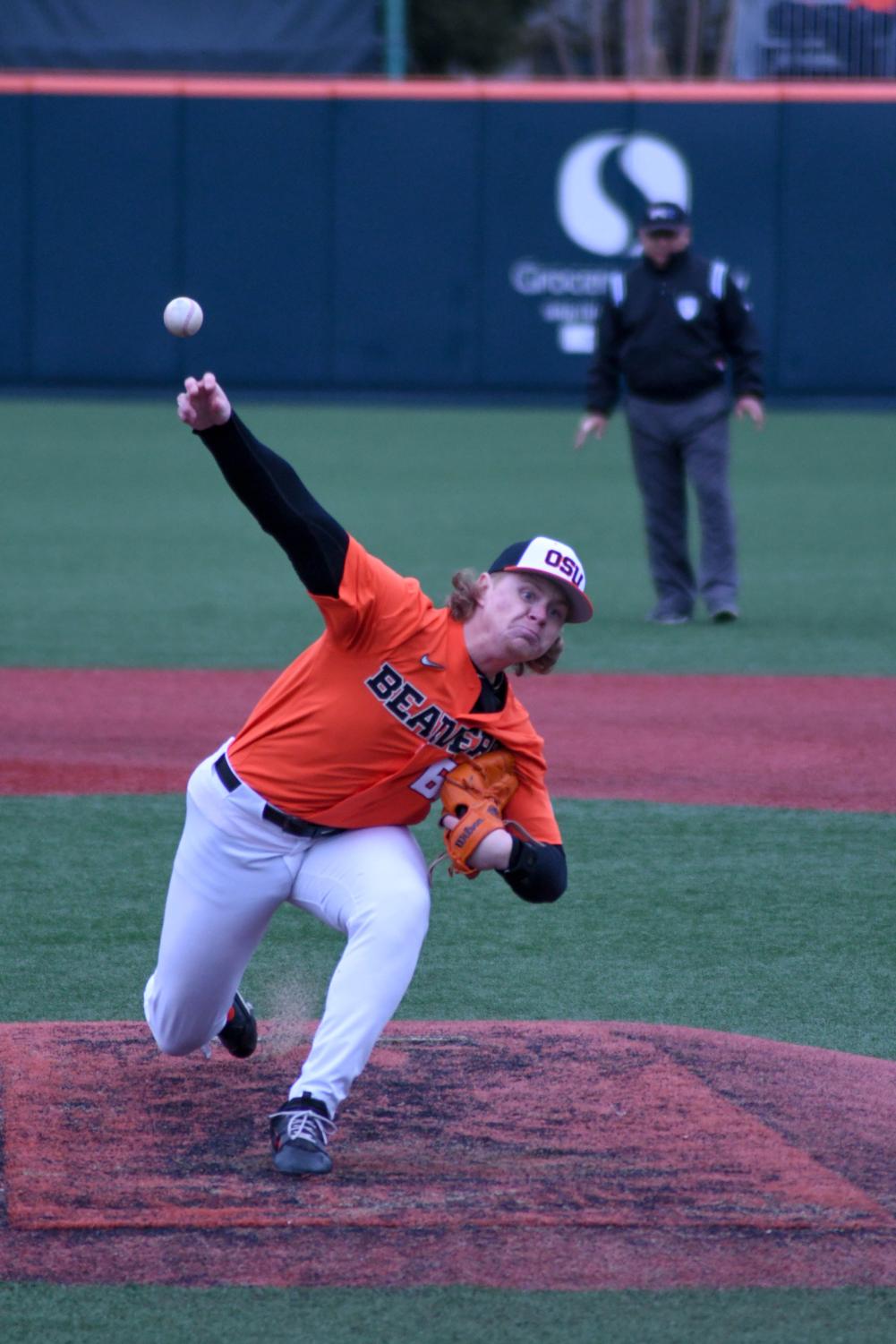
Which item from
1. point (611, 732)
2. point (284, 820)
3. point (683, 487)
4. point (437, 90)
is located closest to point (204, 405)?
point (284, 820)

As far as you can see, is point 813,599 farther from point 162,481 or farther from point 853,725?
point 162,481

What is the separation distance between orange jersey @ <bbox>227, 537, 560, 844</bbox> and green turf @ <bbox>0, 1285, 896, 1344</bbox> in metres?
1.01

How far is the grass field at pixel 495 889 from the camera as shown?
297 centimetres

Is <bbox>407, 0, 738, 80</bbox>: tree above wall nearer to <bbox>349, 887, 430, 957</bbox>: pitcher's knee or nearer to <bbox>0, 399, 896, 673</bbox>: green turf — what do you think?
<bbox>0, 399, 896, 673</bbox>: green turf

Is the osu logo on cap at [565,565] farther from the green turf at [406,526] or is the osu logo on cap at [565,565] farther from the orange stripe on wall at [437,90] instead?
the orange stripe on wall at [437,90]

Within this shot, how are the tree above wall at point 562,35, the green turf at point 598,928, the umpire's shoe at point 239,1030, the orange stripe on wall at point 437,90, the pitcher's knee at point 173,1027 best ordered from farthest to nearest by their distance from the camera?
1. the tree above wall at point 562,35
2. the orange stripe on wall at point 437,90
3. the green turf at point 598,928
4. the umpire's shoe at point 239,1030
5. the pitcher's knee at point 173,1027

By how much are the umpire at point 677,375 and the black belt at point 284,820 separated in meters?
6.13

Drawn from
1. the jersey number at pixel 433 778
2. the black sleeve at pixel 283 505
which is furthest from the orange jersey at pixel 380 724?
the black sleeve at pixel 283 505

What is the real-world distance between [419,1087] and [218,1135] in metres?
0.46

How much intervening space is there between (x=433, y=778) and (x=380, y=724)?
0.16m

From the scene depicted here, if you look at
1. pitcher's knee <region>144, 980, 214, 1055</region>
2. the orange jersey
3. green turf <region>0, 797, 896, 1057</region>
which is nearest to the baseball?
the orange jersey

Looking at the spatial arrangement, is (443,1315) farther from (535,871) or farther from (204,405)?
(204,405)

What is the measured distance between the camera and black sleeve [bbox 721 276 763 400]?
9781 mm

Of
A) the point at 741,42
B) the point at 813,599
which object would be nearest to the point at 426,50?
the point at 741,42
